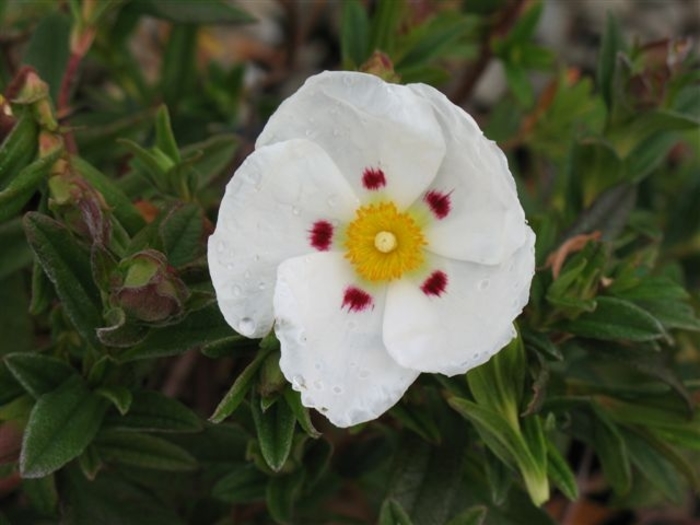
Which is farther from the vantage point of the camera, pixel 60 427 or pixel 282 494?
pixel 282 494

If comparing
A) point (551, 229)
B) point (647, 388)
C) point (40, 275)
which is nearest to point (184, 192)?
point (40, 275)

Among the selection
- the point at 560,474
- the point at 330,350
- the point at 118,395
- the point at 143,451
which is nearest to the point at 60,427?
the point at 118,395

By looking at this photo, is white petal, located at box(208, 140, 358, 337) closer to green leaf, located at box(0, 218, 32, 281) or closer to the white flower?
the white flower

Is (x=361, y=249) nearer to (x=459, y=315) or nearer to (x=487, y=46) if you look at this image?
(x=459, y=315)

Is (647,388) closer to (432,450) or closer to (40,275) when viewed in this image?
(432,450)

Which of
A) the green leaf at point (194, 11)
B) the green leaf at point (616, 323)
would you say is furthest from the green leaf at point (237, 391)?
the green leaf at point (194, 11)
